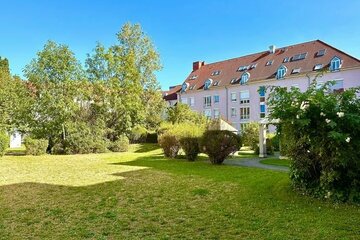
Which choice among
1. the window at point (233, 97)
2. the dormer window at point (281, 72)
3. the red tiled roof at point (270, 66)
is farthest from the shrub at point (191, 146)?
the window at point (233, 97)

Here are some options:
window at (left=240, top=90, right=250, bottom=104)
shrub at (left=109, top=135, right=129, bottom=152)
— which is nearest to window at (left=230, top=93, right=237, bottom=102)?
window at (left=240, top=90, right=250, bottom=104)

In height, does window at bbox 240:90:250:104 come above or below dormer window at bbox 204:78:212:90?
below

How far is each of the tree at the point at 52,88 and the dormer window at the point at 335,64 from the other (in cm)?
2843

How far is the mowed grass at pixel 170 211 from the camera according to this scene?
215 inches

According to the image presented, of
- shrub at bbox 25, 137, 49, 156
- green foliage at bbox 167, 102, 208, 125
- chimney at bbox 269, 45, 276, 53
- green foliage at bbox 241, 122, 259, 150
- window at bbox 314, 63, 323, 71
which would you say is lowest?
shrub at bbox 25, 137, 49, 156

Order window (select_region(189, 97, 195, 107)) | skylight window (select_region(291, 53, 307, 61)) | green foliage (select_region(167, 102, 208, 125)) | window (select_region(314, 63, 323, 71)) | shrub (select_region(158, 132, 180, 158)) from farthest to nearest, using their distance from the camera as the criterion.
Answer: window (select_region(189, 97, 195, 107))
skylight window (select_region(291, 53, 307, 61))
window (select_region(314, 63, 323, 71))
green foliage (select_region(167, 102, 208, 125))
shrub (select_region(158, 132, 180, 158))

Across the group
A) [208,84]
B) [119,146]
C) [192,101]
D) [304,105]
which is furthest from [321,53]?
[304,105]

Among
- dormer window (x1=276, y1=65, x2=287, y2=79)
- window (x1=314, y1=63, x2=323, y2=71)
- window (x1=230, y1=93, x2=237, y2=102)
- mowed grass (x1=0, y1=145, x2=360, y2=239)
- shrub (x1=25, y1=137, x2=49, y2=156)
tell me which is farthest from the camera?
window (x1=230, y1=93, x2=237, y2=102)

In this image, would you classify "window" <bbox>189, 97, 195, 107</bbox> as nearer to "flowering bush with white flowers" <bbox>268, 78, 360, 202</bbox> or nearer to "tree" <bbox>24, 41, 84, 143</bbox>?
"tree" <bbox>24, 41, 84, 143</bbox>

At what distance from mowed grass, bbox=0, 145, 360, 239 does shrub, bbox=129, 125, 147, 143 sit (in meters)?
20.9

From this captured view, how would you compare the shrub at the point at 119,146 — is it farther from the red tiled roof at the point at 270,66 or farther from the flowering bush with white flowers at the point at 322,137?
the red tiled roof at the point at 270,66

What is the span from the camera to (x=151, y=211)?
6.97m

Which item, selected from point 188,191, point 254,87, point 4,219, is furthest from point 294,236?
point 254,87

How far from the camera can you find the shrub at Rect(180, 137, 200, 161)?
1741 cm
